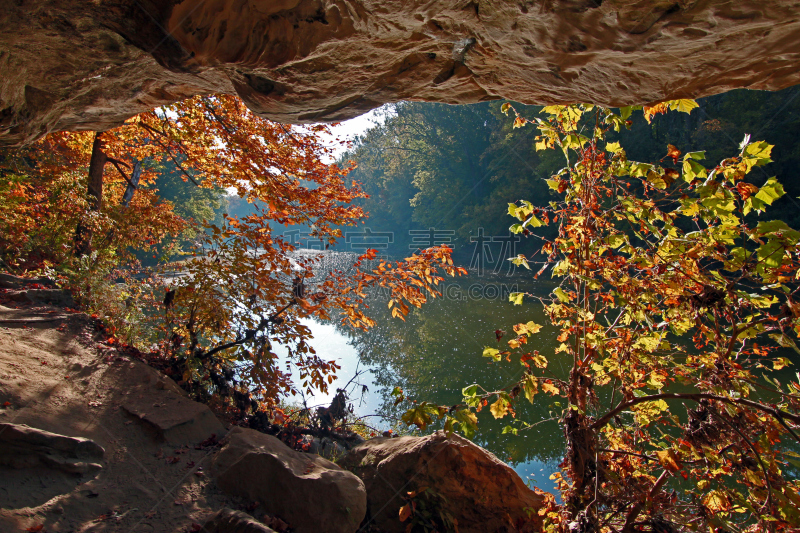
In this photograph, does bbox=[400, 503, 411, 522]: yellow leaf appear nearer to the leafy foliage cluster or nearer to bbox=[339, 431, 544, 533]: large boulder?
bbox=[339, 431, 544, 533]: large boulder

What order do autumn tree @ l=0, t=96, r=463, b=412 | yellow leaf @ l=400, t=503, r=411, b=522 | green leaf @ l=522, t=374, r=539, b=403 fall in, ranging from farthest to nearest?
autumn tree @ l=0, t=96, r=463, b=412 → yellow leaf @ l=400, t=503, r=411, b=522 → green leaf @ l=522, t=374, r=539, b=403

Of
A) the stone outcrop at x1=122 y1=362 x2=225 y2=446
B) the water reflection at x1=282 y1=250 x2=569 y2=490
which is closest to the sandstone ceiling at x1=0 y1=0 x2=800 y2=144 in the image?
the stone outcrop at x1=122 y1=362 x2=225 y2=446

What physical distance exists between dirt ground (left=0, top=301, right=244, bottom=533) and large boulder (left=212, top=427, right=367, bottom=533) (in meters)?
0.14

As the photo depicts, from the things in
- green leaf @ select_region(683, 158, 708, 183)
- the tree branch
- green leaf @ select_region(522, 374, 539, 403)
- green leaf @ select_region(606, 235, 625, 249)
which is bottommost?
green leaf @ select_region(522, 374, 539, 403)

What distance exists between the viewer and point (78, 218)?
640 cm

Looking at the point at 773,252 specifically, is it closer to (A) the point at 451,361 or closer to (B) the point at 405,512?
(B) the point at 405,512

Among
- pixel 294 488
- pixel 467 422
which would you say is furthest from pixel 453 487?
pixel 467 422

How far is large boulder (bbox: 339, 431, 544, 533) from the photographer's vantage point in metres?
3.20

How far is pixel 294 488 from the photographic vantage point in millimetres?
2830

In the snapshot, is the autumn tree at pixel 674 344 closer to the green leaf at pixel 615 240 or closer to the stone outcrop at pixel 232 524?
the green leaf at pixel 615 240

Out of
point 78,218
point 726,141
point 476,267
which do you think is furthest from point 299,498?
point 476,267

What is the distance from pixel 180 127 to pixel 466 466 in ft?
20.4

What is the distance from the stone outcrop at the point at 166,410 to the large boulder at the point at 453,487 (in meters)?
1.50

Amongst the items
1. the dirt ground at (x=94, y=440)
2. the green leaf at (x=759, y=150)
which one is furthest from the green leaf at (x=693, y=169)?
the dirt ground at (x=94, y=440)
